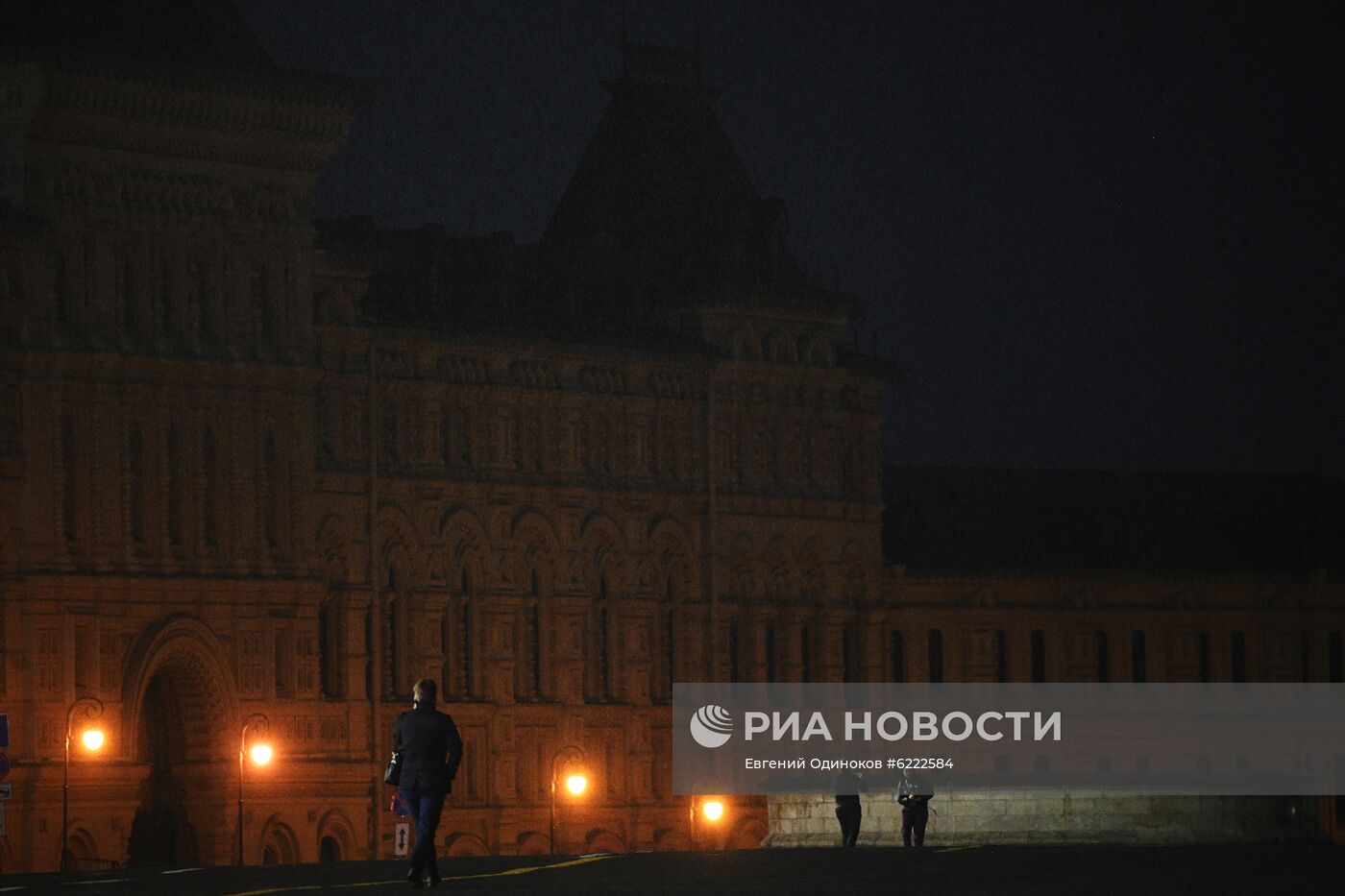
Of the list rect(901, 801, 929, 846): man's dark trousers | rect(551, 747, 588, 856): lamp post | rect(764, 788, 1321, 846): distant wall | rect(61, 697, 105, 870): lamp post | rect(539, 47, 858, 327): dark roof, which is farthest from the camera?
rect(539, 47, 858, 327): dark roof

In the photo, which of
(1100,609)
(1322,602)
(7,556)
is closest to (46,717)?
(7,556)

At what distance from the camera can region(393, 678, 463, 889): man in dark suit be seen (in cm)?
3459

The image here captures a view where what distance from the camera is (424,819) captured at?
3481cm

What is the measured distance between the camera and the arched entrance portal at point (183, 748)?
71.6 m

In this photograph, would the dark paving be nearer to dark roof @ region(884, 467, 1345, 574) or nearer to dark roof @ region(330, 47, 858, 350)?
Result: dark roof @ region(330, 47, 858, 350)

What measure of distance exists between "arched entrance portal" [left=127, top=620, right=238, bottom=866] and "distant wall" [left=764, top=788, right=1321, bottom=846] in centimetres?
1481

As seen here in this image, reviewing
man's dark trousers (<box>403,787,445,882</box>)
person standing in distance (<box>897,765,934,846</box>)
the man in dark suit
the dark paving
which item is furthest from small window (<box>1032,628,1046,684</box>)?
the man in dark suit

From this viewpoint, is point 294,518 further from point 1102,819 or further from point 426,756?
point 426,756

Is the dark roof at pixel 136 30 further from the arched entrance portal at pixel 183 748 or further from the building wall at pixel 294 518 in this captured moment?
the arched entrance portal at pixel 183 748

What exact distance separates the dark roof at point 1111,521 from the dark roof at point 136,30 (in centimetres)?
2550

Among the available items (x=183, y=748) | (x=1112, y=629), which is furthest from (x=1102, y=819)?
(x=1112, y=629)

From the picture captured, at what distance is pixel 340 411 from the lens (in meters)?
77.2

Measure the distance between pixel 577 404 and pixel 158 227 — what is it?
1306cm

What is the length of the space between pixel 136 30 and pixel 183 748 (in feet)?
50.0
